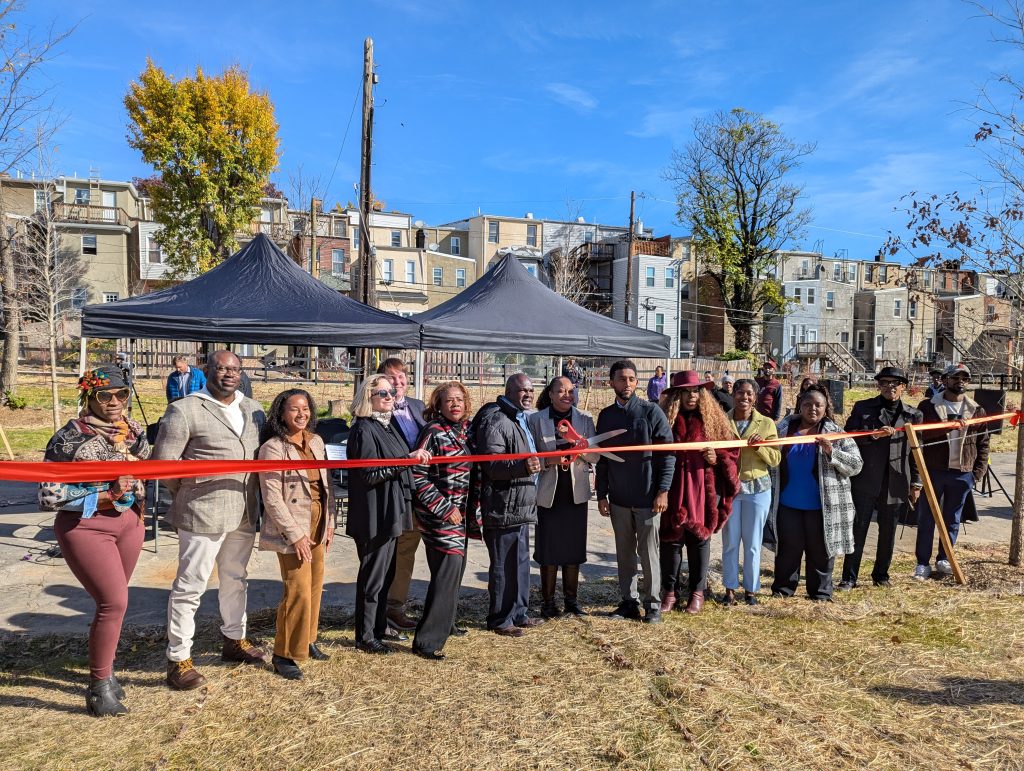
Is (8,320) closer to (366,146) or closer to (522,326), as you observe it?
(366,146)

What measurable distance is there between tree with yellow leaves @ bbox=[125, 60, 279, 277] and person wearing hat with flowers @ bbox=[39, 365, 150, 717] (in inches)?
1130

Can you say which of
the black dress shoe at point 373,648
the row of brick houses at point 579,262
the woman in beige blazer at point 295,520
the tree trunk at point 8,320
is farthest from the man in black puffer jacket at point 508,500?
the row of brick houses at point 579,262

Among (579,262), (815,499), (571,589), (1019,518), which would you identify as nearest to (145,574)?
(571,589)

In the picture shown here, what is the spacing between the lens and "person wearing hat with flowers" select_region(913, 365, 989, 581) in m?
6.45

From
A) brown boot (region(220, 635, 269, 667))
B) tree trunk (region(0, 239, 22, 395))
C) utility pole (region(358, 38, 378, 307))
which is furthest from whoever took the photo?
tree trunk (region(0, 239, 22, 395))

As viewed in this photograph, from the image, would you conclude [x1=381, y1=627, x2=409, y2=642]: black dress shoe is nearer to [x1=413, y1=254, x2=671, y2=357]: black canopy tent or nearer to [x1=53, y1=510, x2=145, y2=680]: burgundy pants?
[x1=53, y1=510, x2=145, y2=680]: burgundy pants

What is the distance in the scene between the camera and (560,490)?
17.0 feet

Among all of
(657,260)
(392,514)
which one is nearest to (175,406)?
(392,514)

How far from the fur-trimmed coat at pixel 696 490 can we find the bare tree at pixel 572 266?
1120 inches

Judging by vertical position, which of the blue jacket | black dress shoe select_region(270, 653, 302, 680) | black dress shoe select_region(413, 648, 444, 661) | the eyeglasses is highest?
the eyeglasses

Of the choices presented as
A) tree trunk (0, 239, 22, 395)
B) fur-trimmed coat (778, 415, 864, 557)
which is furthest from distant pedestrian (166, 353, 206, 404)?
tree trunk (0, 239, 22, 395)

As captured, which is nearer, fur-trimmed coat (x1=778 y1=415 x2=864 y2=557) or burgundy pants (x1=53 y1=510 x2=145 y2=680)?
burgundy pants (x1=53 y1=510 x2=145 y2=680)

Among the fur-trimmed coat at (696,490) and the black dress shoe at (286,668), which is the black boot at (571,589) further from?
the black dress shoe at (286,668)

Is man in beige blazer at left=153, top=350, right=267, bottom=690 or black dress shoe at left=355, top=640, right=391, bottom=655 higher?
man in beige blazer at left=153, top=350, right=267, bottom=690
